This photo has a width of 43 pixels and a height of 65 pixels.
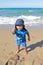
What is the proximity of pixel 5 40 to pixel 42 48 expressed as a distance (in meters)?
1.54

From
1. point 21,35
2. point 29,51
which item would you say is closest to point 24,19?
point 29,51

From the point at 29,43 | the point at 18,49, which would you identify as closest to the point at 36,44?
the point at 29,43

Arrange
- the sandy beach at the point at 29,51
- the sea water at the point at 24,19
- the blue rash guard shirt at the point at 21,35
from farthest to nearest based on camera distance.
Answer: the sea water at the point at 24,19 → the blue rash guard shirt at the point at 21,35 → the sandy beach at the point at 29,51

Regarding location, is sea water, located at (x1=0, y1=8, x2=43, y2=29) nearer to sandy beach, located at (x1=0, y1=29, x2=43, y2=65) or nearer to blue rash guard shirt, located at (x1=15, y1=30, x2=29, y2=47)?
sandy beach, located at (x1=0, y1=29, x2=43, y2=65)

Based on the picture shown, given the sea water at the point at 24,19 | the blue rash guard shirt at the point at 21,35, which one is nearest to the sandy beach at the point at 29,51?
the blue rash guard shirt at the point at 21,35

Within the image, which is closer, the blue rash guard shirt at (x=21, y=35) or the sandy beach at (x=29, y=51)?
the sandy beach at (x=29, y=51)

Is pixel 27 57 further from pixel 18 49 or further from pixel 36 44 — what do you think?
pixel 36 44

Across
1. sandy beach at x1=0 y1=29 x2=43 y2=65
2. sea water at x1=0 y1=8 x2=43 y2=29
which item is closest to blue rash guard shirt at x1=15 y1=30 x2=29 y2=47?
sandy beach at x1=0 y1=29 x2=43 y2=65

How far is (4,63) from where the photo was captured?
450 centimetres

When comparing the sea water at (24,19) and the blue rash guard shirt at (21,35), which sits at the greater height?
the blue rash guard shirt at (21,35)

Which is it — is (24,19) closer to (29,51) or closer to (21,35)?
(29,51)

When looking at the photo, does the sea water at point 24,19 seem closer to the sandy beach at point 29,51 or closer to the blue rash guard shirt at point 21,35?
the sandy beach at point 29,51

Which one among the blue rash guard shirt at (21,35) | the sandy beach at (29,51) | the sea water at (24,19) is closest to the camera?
the sandy beach at (29,51)

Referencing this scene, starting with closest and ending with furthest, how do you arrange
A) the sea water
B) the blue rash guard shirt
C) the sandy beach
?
the sandy beach
the blue rash guard shirt
the sea water
